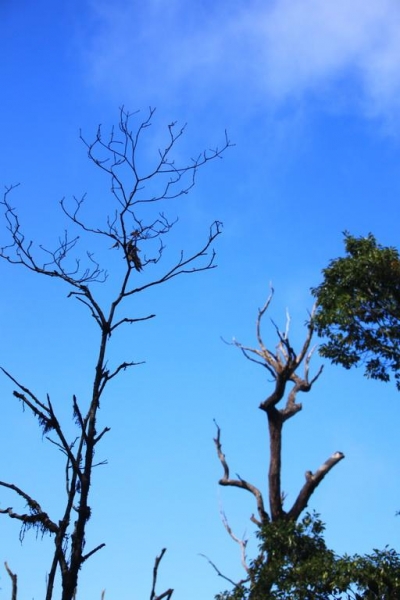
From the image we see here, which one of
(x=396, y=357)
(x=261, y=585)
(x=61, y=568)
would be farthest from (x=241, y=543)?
(x=61, y=568)

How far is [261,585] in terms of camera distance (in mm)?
10664

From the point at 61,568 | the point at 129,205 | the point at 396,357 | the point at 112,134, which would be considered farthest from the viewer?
the point at 396,357

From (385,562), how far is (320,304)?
5637 millimetres

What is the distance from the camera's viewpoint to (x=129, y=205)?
2898mm

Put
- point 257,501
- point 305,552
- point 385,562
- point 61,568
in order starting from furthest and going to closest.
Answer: point 257,501 → point 305,552 → point 385,562 → point 61,568

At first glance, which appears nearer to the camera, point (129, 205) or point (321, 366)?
point (129, 205)

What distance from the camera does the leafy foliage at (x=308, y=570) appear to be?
9930 mm

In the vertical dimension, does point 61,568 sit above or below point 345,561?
below

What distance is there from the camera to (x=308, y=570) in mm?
10219

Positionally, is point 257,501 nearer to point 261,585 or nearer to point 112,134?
point 261,585

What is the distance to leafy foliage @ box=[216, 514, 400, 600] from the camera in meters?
9.93

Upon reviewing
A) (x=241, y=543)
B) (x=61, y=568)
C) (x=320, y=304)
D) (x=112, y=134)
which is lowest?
(x=61, y=568)

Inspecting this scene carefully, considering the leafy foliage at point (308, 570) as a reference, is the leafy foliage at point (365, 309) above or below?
above

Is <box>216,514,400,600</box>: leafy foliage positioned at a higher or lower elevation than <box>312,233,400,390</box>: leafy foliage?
lower
